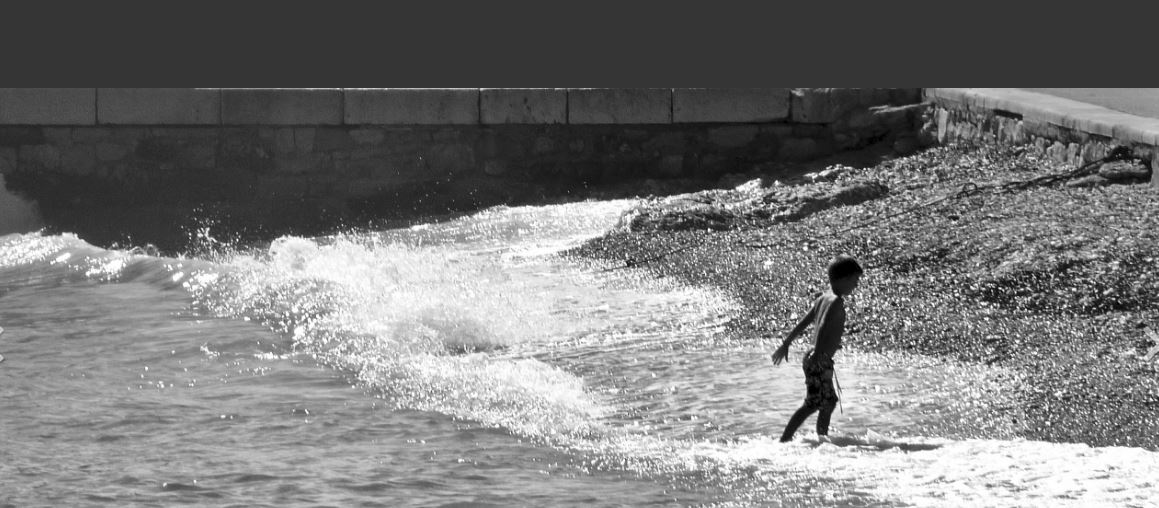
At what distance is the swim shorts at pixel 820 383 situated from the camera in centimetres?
656

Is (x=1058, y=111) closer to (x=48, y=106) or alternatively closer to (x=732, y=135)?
(x=732, y=135)

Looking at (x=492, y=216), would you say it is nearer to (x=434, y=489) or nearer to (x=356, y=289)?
(x=356, y=289)

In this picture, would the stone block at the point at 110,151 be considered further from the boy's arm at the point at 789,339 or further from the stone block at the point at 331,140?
the boy's arm at the point at 789,339

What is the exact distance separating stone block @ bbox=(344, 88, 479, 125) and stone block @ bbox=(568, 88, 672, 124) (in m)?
1.16

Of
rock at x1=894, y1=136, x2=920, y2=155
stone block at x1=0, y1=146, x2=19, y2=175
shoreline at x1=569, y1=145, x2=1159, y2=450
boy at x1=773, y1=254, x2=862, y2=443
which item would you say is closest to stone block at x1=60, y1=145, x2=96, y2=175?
stone block at x1=0, y1=146, x2=19, y2=175

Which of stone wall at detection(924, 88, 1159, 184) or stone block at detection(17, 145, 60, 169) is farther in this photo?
stone block at detection(17, 145, 60, 169)

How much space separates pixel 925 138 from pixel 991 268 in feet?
21.4

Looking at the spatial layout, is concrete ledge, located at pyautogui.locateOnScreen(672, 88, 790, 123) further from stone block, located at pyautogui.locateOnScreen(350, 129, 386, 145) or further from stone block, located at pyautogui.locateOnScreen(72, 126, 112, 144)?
stone block, located at pyautogui.locateOnScreen(72, 126, 112, 144)

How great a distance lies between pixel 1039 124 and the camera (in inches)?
516

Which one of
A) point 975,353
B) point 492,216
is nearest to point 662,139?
point 492,216

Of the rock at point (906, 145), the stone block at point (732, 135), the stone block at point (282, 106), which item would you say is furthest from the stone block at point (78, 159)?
the rock at point (906, 145)

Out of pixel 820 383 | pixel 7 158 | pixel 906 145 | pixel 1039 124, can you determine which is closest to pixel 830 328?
pixel 820 383

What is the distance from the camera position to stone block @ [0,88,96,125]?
15.5m

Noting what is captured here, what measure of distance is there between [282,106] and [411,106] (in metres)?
1.44
